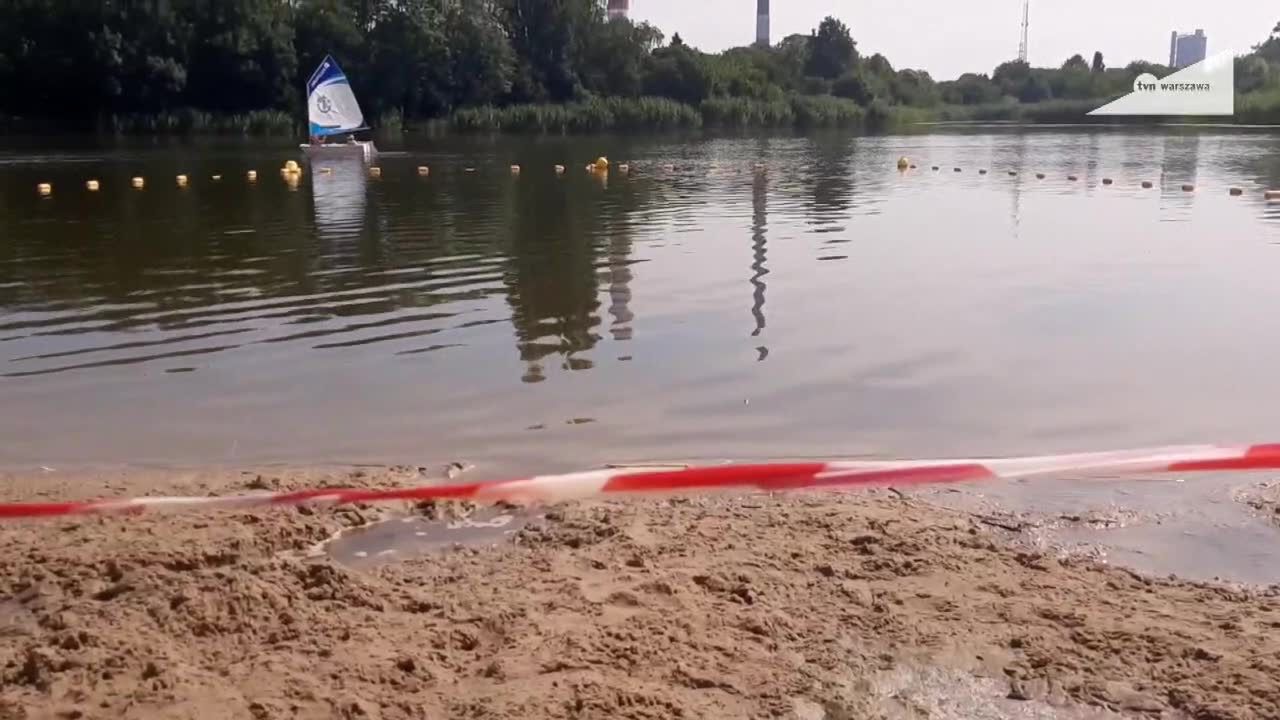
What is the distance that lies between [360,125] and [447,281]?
2424cm

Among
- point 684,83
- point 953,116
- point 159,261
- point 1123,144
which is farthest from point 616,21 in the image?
point 159,261

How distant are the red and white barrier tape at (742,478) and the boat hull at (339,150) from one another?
1095 inches

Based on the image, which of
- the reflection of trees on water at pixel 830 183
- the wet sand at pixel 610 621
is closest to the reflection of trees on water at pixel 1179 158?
the reflection of trees on water at pixel 830 183

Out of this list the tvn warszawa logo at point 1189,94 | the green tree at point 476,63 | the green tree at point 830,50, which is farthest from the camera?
the green tree at point 830,50

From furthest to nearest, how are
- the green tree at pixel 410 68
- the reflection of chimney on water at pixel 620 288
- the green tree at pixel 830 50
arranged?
the green tree at pixel 830 50 < the green tree at pixel 410 68 < the reflection of chimney on water at pixel 620 288

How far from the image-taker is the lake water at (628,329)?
621 centimetres

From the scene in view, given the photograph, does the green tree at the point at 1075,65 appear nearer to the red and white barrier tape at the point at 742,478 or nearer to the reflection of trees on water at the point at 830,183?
the reflection of trees on water at the point at 830,183

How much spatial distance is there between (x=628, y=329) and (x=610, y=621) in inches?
208

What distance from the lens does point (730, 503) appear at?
4.83 meters

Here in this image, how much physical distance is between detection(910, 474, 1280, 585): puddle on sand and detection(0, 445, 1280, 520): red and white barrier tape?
142 millimetres

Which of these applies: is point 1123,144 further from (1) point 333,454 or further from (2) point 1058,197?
(1) point 333,454

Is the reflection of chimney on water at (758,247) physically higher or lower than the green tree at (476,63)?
lower

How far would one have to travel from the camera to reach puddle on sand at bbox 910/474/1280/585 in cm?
418

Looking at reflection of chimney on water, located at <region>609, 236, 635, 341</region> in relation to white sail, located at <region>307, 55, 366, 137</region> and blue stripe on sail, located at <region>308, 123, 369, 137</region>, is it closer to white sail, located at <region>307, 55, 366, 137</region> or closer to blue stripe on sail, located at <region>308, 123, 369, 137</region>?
white sail, located at <region>307, 55, 366, 137</region>
